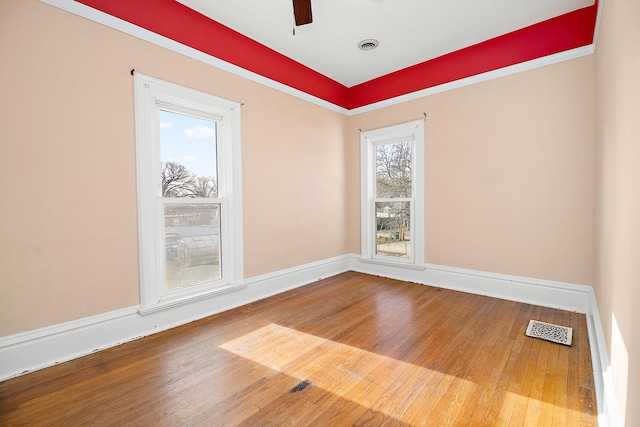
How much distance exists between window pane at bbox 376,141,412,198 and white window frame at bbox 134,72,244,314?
2.26 metres

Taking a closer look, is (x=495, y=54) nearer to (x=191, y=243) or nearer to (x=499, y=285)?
(x=499, y=285)

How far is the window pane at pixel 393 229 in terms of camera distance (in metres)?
4.16

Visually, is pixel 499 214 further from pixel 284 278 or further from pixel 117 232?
pixel 117 232

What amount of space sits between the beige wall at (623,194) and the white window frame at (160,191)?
9.64 feet

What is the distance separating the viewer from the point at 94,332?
2.21m

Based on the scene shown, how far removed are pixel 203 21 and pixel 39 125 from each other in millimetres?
1743

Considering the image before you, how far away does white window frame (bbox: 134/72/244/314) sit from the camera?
2449 millimetres

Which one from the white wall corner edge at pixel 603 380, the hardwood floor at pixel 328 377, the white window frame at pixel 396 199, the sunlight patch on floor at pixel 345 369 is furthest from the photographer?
the white window frame at pixel 396 199

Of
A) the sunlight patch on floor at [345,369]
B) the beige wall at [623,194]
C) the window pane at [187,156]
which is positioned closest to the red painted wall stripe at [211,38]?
the window pane at [187,156]

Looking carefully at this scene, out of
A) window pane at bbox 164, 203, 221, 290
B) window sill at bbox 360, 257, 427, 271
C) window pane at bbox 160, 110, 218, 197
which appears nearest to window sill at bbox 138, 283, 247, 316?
window pane at bbox 164, 203, 221, 290

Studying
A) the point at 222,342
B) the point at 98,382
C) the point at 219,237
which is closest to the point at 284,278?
the point at 219,237

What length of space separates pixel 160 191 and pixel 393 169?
3.11m

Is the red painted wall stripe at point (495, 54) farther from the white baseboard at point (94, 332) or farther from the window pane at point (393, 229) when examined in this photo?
the white baseboard at point (94, 332)

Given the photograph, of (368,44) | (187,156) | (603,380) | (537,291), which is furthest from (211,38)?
(537,291)
